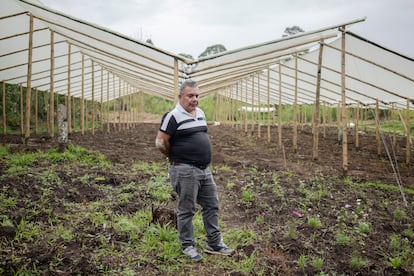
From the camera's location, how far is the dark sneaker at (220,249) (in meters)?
3.21

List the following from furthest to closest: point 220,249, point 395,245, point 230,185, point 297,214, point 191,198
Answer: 1. point 230,185
2. point 297,214
3. point 395,245
4. point 220,249
5. point 191,198

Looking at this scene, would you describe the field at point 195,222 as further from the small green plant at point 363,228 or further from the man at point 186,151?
the man at point 186,151

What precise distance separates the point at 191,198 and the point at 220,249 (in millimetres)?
579

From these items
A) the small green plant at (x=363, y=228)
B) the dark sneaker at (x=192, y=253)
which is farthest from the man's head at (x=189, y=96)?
the small green plant at (x=363, y=228)

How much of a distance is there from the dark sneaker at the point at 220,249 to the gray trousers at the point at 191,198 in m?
0.04

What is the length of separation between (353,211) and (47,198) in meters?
3.72

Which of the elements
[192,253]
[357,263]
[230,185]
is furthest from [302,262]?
[230,185]

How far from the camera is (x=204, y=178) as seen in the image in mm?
3125

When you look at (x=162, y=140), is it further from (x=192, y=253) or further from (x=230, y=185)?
(x=230, y=185)

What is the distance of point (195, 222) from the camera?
3.96m

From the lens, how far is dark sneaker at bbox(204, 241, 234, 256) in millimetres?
3208

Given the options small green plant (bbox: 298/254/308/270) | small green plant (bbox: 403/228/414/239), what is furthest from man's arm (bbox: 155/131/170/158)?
small green plant (bbox: 403/228/414/239)

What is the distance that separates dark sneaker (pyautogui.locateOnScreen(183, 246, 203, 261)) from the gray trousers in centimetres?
4

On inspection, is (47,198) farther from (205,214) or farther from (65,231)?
(205,214)
